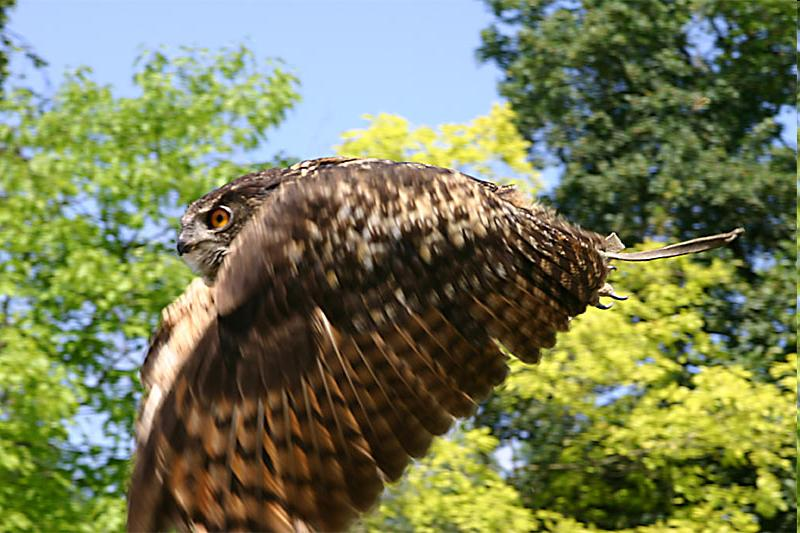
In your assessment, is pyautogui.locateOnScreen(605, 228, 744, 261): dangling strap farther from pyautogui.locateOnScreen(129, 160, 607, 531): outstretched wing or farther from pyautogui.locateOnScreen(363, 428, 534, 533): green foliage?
pyautogui.locateOnScreen(363, 428, 534, 533): green foliage

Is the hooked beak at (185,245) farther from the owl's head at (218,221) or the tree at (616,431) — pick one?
the tree at (616,431)

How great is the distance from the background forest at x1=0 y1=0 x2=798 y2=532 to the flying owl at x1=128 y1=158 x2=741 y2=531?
574cm

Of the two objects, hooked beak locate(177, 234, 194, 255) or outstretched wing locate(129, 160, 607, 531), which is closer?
outstretched wing locate(129, 160, 607, 531)

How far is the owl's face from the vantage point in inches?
109

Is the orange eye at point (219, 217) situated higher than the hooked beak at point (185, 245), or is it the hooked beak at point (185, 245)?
the orange eye at point (219, 217)

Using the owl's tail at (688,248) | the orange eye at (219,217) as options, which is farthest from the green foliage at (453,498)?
the owl's tail at (688,248)

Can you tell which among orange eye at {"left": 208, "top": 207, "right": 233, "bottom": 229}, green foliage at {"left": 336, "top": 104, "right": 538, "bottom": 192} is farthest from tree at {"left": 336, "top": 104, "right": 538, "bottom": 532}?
orange eye at {"left": 208, "top": 207, "right": 233, "bottom": 229}

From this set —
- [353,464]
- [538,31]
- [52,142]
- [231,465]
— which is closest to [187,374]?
[231,465]

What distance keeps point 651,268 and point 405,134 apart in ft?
8.87

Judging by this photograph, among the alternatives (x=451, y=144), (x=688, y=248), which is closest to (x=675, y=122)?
(x=451, y=144)

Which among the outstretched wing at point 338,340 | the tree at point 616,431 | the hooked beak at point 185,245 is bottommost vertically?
the outstretched wing at point 338,340

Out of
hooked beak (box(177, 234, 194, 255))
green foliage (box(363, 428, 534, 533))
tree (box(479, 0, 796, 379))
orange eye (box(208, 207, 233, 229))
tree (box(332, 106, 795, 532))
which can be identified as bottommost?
hooked beak (box(177, 234, 194, 255))

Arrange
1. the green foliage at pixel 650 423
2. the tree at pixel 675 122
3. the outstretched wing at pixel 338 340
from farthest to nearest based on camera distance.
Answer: the tree at pixel 675 122
the green foliage at pixel 650 423
the outstretched wing at pixel 338 340

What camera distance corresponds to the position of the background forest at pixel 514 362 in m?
9.01
